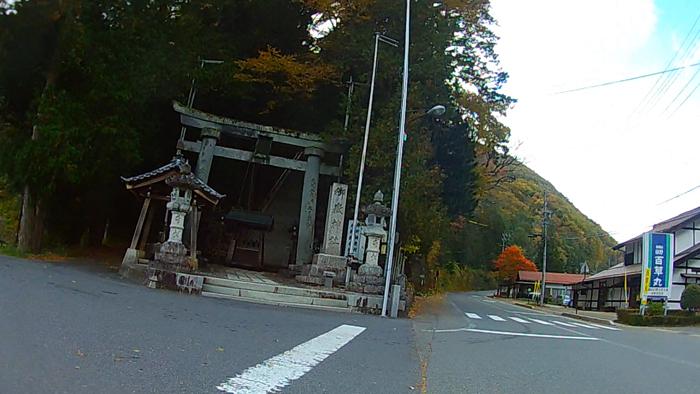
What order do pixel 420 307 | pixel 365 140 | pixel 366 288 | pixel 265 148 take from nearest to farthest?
pixel 366 288 → pixel 365 140 → pixel 265 148 → pixel 420 307

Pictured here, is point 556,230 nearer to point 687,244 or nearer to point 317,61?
point 687,244

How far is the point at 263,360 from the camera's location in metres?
4.96

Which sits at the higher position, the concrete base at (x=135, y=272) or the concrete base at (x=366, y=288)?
the concrete base at (x=366, y=288)

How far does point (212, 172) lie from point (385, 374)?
54.1ft

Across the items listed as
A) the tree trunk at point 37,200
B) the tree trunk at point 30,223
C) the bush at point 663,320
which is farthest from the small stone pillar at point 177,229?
the bush at point 663,320

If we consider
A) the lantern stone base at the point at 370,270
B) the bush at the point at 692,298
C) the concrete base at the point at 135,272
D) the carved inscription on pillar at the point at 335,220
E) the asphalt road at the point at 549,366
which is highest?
the carved inscription on pillar at the point at 335,220

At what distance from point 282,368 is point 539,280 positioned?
58.8 metres

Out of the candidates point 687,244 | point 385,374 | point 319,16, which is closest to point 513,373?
point 385,374

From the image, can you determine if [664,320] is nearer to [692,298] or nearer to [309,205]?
[692,298]

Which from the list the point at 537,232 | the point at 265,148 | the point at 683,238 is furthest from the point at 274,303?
the point at 537,232

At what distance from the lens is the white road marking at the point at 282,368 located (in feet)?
12.6

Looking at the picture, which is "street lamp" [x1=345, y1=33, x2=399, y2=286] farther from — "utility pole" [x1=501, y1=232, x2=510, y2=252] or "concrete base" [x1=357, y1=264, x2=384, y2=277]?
"utility pole" [x1=501, y1=232, x2=510, y2=252]

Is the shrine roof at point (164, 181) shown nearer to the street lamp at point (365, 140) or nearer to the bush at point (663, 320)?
the street lamp at point (365, 140)

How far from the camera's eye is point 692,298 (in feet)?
72.6
